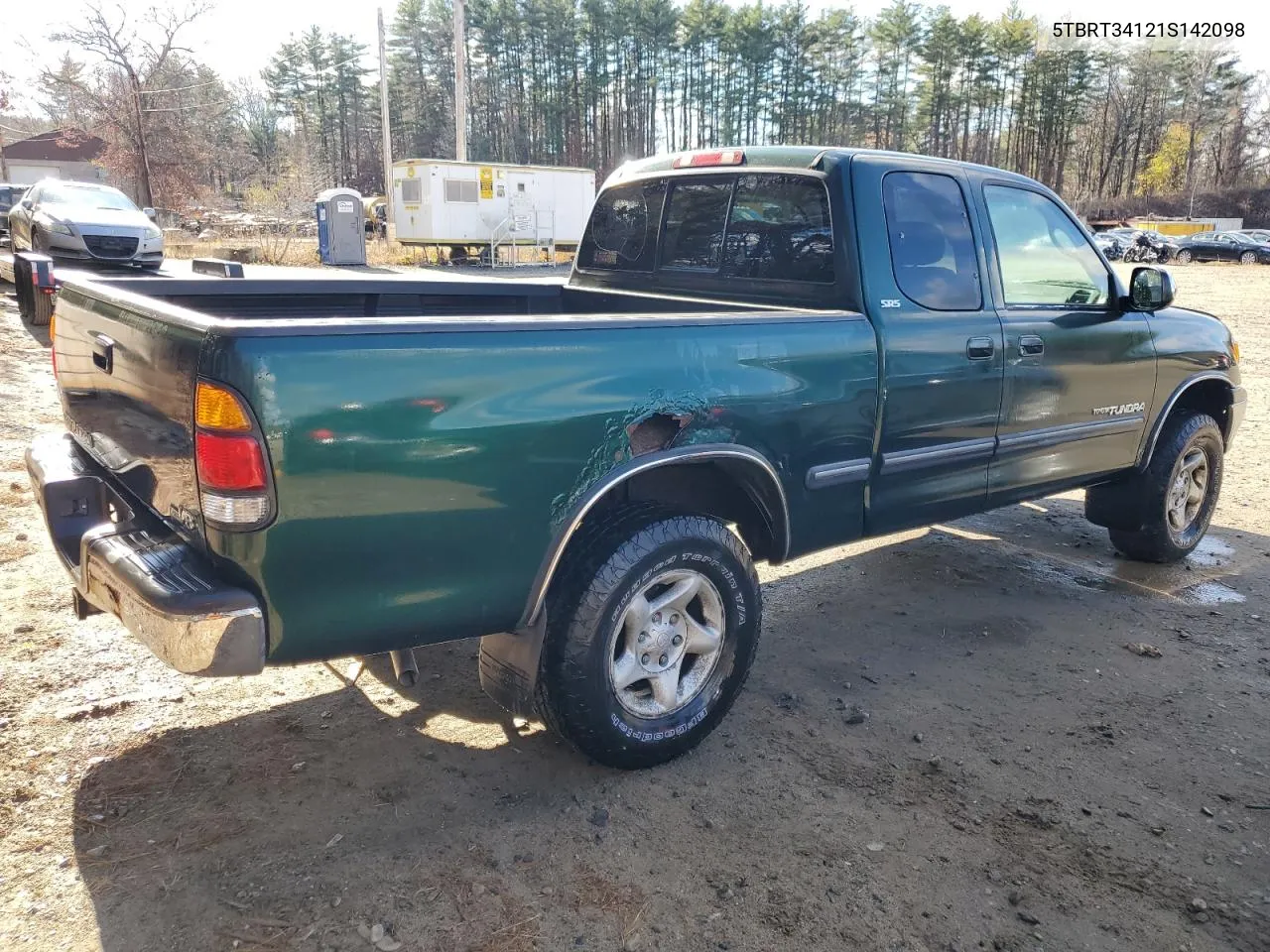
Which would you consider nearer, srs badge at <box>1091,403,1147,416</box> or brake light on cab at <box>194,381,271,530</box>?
brake light on cab at <box>194,381,271,530</box>

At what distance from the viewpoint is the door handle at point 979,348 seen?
3.81 metres

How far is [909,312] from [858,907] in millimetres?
2129

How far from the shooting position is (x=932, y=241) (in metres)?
3.84

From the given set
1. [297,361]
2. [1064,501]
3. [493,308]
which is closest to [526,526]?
[297,361]

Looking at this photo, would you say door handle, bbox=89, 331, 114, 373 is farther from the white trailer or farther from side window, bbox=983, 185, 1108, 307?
the white trailer

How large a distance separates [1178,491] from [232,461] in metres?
5.02

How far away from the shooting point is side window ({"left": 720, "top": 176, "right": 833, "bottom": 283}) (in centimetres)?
368

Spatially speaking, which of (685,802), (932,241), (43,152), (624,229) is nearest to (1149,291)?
(932,241)

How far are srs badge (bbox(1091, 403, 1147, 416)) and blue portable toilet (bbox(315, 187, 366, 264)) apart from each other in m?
23.7

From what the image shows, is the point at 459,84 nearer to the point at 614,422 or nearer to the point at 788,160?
the point at 788,160

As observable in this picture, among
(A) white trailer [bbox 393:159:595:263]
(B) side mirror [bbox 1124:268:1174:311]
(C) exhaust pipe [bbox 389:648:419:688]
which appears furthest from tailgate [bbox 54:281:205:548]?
(A) white trailer [bbox 393:159:595:263]

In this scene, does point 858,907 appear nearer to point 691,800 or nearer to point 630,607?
point 691,800

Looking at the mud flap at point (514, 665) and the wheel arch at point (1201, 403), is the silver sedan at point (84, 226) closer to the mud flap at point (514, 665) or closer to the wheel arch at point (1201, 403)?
the mud flap at point (514, 665)

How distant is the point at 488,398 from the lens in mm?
A: 2488
